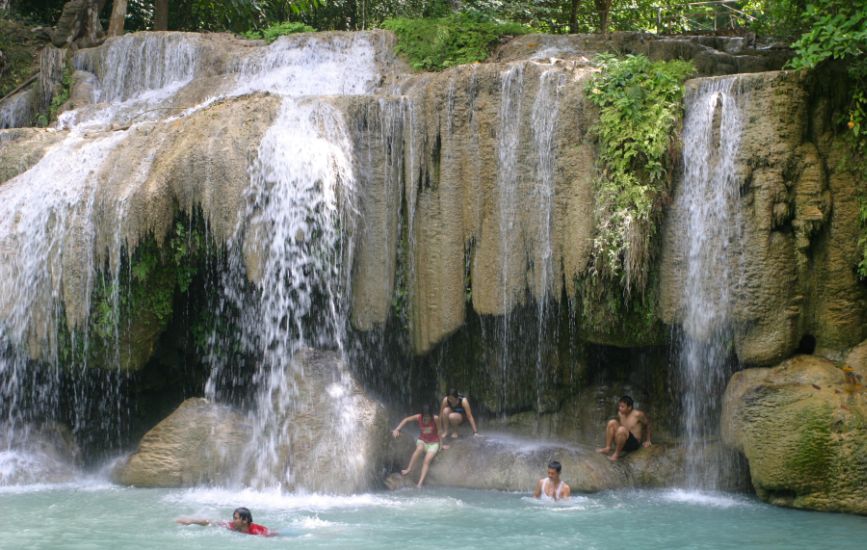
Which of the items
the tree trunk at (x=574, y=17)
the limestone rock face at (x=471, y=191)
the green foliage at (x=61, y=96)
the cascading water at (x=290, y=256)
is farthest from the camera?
the tree trunk at (x=574, y=17)

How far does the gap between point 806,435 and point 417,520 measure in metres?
4.40

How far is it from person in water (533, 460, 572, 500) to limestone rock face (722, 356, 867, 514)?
2086 mm

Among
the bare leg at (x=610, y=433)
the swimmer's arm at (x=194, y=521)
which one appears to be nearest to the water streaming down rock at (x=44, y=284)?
the swimmer's arm at (x=194, y=521)

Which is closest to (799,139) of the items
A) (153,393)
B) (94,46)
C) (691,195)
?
(691,195)

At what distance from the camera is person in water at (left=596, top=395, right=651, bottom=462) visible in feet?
43.0

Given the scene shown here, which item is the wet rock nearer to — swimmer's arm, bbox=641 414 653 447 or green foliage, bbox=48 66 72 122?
green foliage, bbox=48 66 72 122

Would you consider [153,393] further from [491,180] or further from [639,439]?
[639,439]

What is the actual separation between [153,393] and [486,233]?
555 cm

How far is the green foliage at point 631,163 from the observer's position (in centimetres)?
1266

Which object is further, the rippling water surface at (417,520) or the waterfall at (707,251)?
the waterfall at (707,251)

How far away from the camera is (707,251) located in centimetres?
1269

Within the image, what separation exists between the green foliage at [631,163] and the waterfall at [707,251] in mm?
342

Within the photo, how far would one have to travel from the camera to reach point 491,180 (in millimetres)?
13898

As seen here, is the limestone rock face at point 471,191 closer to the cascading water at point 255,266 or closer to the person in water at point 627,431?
the cascading water at point 255,266
